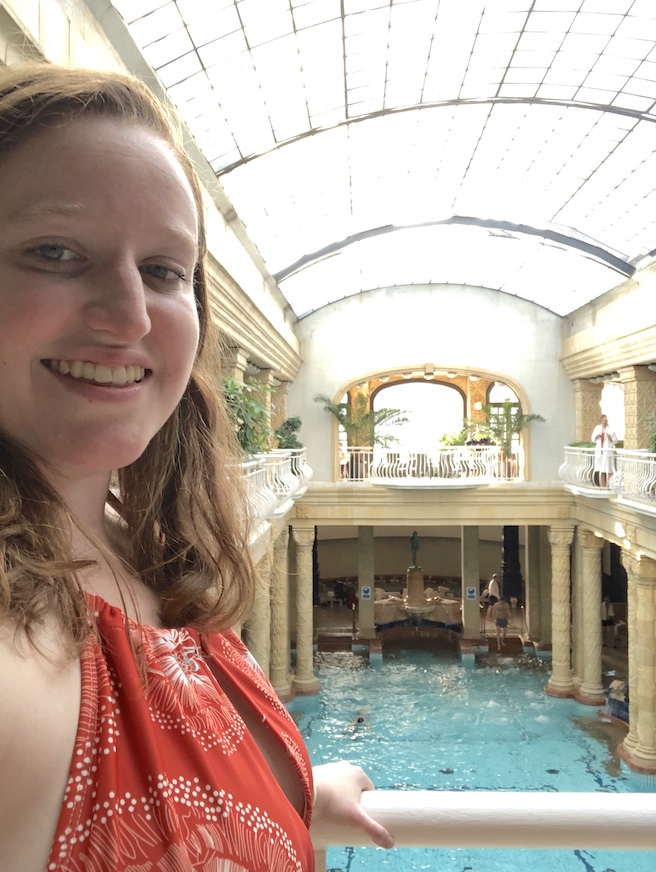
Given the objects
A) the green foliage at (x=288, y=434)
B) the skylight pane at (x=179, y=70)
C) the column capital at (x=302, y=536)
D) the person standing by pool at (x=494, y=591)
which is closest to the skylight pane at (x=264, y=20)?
the skylight pane at (x=179, y=70)

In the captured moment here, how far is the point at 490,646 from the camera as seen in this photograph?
20.2 metres

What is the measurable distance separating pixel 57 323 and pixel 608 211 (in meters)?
15.0

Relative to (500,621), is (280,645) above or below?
above

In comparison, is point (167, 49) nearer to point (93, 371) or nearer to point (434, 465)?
point (93, 371)

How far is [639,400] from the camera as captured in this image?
15.1m

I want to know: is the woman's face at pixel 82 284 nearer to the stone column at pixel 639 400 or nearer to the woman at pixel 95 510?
the woman at pixel 95 510

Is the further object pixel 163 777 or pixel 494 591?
pixel 494 591

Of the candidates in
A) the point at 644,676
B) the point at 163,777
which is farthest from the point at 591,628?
the point at 163,777

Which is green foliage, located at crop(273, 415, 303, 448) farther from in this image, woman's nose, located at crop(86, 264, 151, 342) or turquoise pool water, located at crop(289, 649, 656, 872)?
woman's nose, located at crop(86, 264, 151, 342)

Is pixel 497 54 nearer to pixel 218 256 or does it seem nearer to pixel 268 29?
pixel 268 29

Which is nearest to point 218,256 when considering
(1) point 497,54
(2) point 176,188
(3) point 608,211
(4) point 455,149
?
(1) point 497,54

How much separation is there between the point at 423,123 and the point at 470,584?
532 inches

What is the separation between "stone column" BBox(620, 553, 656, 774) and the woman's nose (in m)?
13.6

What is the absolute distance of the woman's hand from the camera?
1.44m
